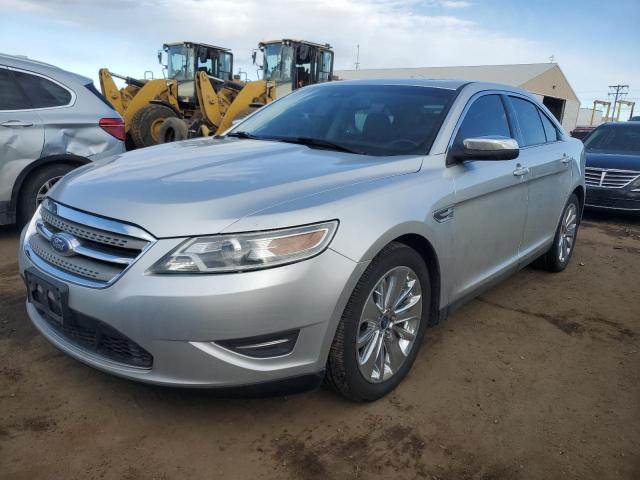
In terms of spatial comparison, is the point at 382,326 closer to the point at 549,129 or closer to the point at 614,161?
the point at 549,129

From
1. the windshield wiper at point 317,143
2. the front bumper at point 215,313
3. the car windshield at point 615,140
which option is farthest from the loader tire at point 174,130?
the front bumper at point 215,313

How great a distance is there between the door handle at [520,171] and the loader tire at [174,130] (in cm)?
804

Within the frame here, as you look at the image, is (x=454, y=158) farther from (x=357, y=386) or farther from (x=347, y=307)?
(x=357, y=386)

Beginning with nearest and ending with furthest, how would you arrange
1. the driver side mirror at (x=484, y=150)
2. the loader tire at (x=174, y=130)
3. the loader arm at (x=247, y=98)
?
the driver side mirror at (x=484, y=150) → the loader tire at (x=174, y=130) → the loader arm at (x=247, y=98)

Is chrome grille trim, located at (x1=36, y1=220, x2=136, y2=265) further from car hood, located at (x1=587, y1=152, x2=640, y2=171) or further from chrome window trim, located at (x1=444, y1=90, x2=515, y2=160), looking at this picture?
car hood, located at (x1=587, y1=152, x2=640, y2=171)

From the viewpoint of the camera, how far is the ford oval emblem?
88.4 inches

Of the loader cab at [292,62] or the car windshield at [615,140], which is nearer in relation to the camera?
the car windshield at [615,140]

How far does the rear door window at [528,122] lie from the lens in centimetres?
398

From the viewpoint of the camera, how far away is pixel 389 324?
2586 millimetres

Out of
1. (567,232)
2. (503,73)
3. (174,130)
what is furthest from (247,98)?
(503,73)

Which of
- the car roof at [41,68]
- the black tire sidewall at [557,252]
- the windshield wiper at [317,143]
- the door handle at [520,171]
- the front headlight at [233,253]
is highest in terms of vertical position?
the car roof at [41,68]

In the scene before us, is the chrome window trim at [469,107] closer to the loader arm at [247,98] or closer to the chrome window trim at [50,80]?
the chrome window trim at [50,80]

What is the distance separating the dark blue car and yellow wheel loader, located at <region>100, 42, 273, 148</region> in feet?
18.9

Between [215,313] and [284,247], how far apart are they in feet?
1.19
